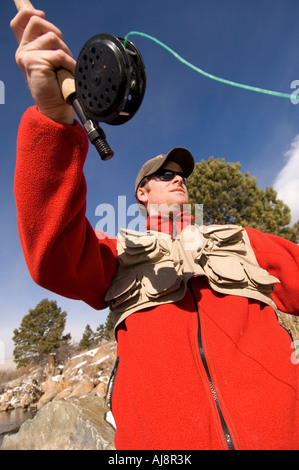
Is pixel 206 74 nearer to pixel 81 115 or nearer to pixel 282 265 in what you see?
pixel 81 115

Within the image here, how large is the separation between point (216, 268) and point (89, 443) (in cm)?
456

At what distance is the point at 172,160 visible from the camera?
9.09 feet

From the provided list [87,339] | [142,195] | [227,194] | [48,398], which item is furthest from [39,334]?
[142,195]

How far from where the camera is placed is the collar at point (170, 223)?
98.3 inches

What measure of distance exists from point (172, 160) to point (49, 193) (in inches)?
67.7

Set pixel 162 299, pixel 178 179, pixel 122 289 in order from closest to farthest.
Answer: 1. pixel 162 299
2. pixel 122 289
3. pixel 178 179

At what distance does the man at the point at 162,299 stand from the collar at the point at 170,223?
0.33 metres

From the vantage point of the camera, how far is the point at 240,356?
4.87 feet

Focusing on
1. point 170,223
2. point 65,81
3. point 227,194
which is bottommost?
point 170,223

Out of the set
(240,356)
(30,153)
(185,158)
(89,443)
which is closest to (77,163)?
(30,153)

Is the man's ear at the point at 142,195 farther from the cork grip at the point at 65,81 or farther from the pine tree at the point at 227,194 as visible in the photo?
the pine tree at the point at 227,194

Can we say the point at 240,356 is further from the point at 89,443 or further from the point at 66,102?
the point at 89,443

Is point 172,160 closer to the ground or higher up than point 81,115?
higher up

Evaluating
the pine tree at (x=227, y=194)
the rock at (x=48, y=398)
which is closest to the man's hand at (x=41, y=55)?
the pine tree at (x=227, y=194)
